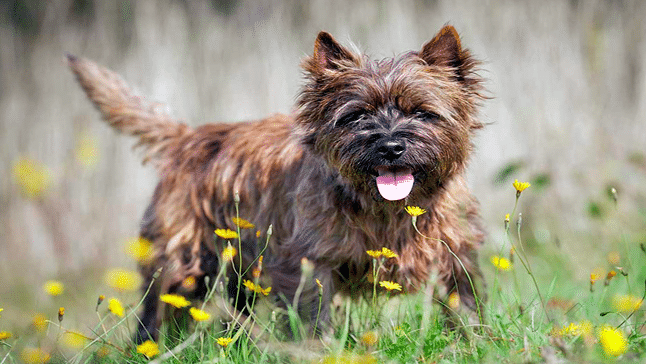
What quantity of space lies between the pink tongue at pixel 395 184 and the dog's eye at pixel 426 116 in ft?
0.94

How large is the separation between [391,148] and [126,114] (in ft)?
6.87

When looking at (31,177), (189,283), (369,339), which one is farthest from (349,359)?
(31,177)

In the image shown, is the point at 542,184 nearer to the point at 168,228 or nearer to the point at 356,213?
the point at 356,213

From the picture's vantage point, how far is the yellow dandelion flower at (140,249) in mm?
3787

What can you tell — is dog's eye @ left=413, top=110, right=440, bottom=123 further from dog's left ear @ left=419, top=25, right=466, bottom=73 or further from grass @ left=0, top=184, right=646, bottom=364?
grass @ left=0, top=184, right=646, bottom=364

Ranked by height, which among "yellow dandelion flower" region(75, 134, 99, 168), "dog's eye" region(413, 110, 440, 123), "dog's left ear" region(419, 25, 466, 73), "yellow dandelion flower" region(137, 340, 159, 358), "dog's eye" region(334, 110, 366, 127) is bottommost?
"yellow dandelion flower" region(137, 340, 159, 358)

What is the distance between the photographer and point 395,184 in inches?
132

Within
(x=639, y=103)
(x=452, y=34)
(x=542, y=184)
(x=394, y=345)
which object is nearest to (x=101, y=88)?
(x=452, y=34)

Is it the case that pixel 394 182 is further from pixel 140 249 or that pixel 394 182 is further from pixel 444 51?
pixel 140 249

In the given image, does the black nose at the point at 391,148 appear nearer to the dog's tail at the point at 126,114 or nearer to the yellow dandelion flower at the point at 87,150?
the dog's tail at the point at 126,114

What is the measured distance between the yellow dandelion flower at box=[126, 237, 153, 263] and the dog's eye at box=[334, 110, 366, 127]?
1250 mm

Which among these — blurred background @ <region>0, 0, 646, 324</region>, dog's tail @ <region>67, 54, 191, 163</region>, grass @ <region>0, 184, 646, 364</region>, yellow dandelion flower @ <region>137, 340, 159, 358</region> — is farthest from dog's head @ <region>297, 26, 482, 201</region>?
blurred background @ <region>0, 0, 646, 324</region>

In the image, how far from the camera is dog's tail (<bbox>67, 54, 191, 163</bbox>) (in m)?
4.62

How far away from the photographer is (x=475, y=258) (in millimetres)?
3678
